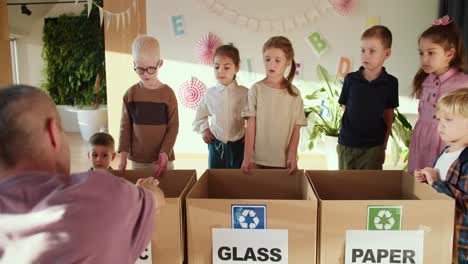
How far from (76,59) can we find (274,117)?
6.19m

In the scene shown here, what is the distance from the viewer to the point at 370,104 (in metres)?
1.84

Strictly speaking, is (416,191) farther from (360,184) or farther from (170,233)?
(170,233)

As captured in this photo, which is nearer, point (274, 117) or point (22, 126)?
point (22, 126)

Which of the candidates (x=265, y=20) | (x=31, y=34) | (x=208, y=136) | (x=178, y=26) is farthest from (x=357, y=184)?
(x=31, y=34)

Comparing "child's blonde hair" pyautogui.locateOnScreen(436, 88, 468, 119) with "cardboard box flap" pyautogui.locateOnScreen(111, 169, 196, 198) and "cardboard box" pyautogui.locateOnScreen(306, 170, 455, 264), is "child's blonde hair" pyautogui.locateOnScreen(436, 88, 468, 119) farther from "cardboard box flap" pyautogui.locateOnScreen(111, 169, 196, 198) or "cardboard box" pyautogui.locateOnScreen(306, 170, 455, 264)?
"cardboard box flap" pyautogui.locateOnScreen(111, 169, 196, 198)

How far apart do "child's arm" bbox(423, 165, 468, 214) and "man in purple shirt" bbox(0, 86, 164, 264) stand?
86 centimetres

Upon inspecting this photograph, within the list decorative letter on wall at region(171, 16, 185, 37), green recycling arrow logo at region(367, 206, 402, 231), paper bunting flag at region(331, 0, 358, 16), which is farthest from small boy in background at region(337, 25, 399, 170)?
decorative letter on wall at region(171, 16, 185, 37)

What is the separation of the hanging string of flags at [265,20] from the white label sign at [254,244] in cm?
319

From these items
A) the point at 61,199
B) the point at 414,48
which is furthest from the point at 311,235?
the point at 414,48

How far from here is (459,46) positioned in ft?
5.46

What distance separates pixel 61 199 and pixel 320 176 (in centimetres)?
93

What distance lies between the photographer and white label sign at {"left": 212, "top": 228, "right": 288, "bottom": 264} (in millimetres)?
991

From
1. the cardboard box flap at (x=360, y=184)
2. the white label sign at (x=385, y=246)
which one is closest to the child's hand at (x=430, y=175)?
the cardboard box flap at (x=360, y=184)

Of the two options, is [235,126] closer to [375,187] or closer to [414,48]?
[375,187]
